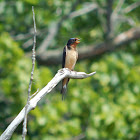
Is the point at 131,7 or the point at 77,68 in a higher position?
the point at 131,7

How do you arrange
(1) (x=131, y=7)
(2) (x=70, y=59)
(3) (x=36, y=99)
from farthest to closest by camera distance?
1. (1) (x=131, y=7)
2. (2) (x=70, y=59)
3. (3) (x=36, y=99)

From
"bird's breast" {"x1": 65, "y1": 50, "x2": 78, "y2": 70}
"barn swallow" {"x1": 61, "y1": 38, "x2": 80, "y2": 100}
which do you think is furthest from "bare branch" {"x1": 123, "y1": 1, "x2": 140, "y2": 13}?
"bird's breast" {"x1": 65, "y1": 50, "x2": 78, "y2": 70}

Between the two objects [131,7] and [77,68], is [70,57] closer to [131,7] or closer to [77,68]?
[77,68]

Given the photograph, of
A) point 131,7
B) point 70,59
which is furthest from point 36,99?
point 131,7

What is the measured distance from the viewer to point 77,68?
873 cm

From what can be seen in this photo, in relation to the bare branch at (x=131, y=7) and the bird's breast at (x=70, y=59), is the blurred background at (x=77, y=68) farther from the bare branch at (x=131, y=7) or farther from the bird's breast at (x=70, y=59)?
the bird's breast at (x=70, y=59)

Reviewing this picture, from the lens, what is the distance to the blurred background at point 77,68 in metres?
7.07

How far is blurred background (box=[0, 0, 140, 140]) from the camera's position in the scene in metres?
7.07

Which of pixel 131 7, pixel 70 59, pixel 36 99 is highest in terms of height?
pixel 131 7

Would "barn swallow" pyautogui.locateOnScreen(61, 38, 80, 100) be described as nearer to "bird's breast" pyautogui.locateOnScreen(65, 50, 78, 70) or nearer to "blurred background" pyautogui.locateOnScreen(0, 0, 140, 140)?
"bird's breast" pyautogui.locateOnScreen(65, 50, 78, 70)

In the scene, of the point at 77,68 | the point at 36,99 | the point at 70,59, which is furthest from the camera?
the point at 77,68

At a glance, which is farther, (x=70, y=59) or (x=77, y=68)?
(x=77, y=68)

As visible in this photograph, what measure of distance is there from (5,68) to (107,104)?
7.01 ft

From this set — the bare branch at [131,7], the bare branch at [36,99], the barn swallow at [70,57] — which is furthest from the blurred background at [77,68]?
the bare branch at [36,99]
